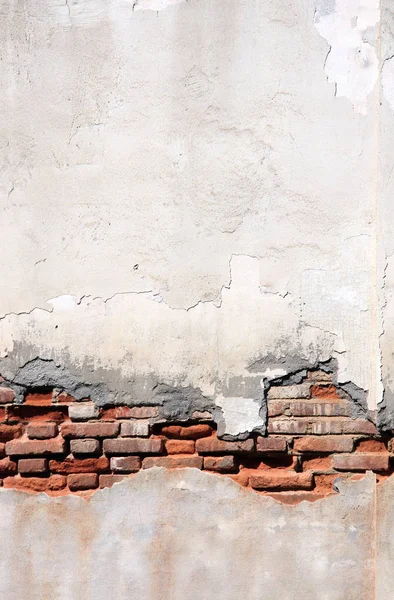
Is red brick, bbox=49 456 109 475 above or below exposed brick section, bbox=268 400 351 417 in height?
below

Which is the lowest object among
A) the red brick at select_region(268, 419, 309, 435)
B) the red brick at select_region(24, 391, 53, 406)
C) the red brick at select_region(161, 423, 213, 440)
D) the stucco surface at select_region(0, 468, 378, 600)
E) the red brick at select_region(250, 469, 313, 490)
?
the stucco surface at select_region(0, 468, 378, 600)

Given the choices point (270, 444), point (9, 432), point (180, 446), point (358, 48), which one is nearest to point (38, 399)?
point (9, 432)

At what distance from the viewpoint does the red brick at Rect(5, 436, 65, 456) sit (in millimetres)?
2920

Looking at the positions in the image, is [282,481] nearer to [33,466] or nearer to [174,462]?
[174,462]

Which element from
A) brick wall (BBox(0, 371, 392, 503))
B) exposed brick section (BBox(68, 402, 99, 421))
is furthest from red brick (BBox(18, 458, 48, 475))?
exposed brick section (BBox(68, 402, 99, 421))

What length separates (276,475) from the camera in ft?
9.37

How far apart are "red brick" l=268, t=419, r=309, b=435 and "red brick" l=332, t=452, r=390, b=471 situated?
0.55 ft

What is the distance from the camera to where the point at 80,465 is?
2914 millimetres

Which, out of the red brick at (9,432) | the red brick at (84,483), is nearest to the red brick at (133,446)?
the red brick at (84,483)

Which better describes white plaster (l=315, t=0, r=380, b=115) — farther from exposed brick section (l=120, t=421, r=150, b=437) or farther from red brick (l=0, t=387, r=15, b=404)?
red brick (l=0, t=387, r=15, b=404)

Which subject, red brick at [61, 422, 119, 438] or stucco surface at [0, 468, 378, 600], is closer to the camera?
stucco surface at [0, 468, 378, 600]

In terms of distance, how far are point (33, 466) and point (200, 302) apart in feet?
3.08

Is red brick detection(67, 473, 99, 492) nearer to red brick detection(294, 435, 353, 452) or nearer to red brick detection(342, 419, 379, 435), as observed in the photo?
red brick detection(294, 435, 353, 452)

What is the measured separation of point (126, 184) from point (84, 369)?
756 mm
